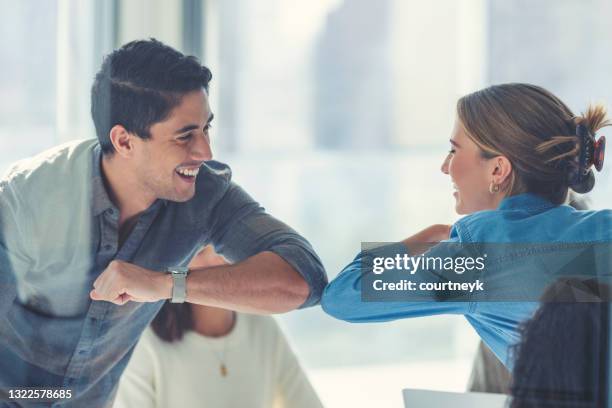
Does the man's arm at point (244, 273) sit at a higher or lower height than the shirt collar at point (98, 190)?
lower

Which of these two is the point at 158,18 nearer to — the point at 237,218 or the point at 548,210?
the point at 237,218

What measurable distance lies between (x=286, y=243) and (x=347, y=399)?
31 cm

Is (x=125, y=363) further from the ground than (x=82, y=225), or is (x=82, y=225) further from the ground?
(x=82, y=225)

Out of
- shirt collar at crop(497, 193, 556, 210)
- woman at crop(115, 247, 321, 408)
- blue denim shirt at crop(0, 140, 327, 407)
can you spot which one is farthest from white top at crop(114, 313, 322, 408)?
shirt collar at crop(497, 193, 556, 210)

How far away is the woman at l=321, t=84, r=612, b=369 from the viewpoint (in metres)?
1.53

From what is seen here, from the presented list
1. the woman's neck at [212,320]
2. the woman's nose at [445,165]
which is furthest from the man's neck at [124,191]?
the woman's nose at [445,165]

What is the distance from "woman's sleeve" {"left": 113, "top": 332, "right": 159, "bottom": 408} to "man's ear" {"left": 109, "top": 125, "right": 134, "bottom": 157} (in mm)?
324

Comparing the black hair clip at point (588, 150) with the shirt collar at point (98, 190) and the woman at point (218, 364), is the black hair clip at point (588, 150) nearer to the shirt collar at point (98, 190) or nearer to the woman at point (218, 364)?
the woman at point (218, 364)

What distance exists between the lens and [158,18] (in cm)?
154

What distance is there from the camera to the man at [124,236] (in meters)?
Answer: 1.51

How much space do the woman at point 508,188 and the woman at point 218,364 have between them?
7.3 inches

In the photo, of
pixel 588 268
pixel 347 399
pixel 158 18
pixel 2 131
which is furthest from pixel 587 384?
pixel 2 131
